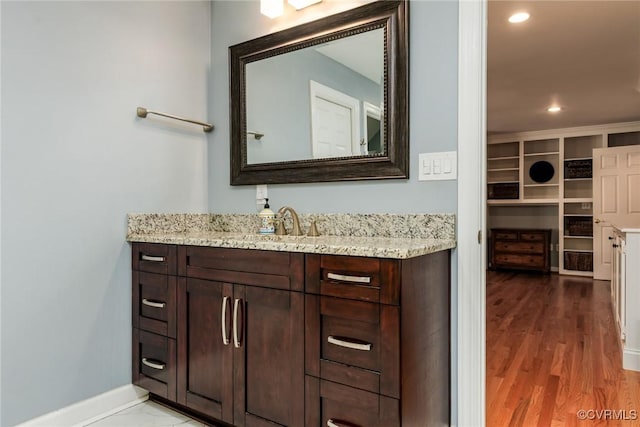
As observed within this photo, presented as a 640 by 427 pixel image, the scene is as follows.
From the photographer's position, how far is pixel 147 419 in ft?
6.28

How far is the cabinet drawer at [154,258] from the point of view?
6.20 feet

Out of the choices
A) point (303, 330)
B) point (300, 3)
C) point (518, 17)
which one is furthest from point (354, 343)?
point (518, 17)

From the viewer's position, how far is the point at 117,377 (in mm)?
2039

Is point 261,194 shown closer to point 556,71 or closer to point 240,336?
point 240,336

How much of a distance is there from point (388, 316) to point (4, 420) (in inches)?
64.1

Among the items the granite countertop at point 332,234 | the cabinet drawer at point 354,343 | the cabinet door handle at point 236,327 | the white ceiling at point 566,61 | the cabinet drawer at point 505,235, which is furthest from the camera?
the cabinet drawer at point 505,235

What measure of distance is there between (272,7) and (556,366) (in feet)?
9.06

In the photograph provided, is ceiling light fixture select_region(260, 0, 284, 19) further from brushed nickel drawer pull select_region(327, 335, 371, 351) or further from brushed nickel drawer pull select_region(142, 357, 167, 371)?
brushed nickel drawer pull select_region(142, 357, 167, 371)

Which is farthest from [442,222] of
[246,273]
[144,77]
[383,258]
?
[144,77]

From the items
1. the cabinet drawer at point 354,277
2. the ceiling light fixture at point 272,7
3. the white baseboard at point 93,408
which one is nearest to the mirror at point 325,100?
the ceiling light fixture at point 272,7

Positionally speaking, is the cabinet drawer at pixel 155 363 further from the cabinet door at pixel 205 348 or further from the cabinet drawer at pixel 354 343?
the cabinet drawer at pixel 354 343

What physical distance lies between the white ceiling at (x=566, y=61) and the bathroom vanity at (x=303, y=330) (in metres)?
2.26

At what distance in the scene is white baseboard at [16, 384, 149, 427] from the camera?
178 centimetres

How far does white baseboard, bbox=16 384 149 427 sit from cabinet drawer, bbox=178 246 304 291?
0.75m
